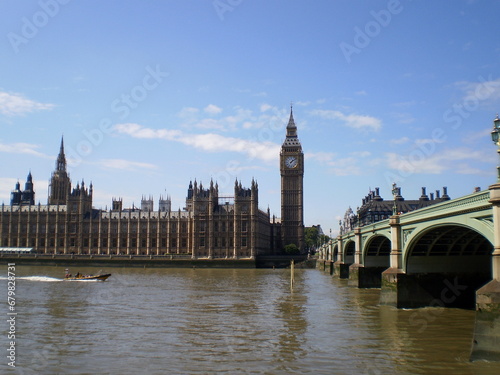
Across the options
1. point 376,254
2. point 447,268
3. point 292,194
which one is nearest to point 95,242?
point 292,194

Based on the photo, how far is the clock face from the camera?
14712cm

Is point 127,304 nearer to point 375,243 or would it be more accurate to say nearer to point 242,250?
point 375,243

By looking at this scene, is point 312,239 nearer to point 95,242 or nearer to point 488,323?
point 95,242

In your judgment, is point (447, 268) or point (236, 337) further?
A: point (447, 268)

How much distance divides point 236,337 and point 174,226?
107595 mm

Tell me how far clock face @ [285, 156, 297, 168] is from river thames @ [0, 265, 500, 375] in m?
106

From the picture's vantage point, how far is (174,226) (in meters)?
131

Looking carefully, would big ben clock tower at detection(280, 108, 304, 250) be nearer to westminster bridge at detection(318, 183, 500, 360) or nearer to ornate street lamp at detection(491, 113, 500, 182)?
westminster bridge at detection(318, 183, 500, 360)

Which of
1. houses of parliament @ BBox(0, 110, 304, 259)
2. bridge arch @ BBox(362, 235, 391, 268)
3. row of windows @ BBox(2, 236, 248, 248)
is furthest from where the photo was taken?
row of windows @ BBox(2, 236, 248, 248)

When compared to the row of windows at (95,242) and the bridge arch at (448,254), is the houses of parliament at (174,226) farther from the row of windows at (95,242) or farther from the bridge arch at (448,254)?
the bridge arch at (448,254)

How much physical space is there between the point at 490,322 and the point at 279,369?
8.09 m

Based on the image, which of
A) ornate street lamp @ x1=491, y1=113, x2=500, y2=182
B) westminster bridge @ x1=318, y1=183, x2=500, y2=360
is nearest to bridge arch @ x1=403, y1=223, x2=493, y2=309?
westminster bridge @ x1=318, y1=183, x2=500, y2=360

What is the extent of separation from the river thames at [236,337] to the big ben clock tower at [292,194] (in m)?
99.8

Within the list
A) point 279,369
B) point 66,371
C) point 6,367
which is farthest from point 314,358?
point 6,367
